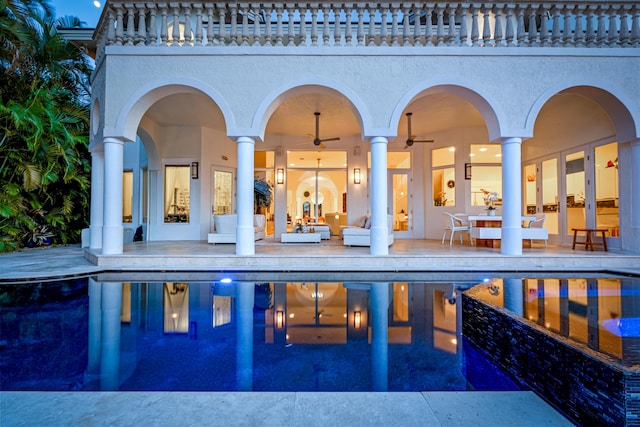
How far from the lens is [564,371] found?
1.50 metres

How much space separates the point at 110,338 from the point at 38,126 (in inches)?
239

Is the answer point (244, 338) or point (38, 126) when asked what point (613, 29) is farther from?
point (38, 126)

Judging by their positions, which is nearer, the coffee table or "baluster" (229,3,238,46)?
"baluster" (229,3,238,46)

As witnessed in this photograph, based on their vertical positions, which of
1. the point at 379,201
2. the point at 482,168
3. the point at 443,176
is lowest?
the point at 379,201

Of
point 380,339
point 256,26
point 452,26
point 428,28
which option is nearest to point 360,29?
Result: point 428,28

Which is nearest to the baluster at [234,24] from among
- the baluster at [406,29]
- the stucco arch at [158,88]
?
the stucco arch at [158,88]

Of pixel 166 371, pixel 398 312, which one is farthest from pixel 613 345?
pixel 166 371

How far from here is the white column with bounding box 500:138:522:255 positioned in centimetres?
566

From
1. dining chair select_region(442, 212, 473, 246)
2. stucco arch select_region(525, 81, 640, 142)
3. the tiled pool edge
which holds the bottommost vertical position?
the tiled pool edge

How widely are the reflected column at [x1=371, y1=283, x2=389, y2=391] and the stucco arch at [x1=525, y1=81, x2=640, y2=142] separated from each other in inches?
174

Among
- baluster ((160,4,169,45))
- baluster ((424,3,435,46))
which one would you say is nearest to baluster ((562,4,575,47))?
baluster ((424,3,435,46))

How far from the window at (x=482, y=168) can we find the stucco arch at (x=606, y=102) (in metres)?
3.60

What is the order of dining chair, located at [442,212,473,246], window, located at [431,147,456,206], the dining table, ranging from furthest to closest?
window, located at [431,147,456,206] < dining chair, located at [442,212,473,246] < the dining table

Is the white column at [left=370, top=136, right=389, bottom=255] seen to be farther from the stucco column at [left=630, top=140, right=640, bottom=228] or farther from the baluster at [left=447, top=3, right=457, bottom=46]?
the stucco column at [left=630, top=140, right=640, bottom=228]
